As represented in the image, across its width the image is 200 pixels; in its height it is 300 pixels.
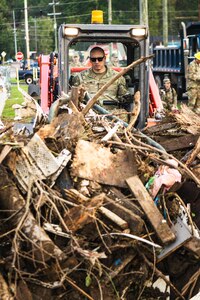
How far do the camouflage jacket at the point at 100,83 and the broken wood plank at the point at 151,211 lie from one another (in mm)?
4395

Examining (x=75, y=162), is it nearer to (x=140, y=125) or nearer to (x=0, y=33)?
(x=140, y=125)

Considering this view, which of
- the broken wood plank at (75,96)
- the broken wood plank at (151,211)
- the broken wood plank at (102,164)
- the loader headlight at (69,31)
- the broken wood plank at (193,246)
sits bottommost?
the broken wood plank at (193,246)

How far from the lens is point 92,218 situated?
4965 mm

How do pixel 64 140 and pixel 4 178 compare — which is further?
pixel 64 140

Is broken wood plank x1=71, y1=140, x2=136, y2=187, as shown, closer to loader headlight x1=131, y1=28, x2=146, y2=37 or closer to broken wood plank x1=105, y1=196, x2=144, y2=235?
broken wood plank x1=105, y1=196, x2=144, y2=235

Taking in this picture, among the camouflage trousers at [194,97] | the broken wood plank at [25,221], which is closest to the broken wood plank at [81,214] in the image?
the broken wood plank at [25,221]

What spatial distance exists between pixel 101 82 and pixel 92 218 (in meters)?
5.16

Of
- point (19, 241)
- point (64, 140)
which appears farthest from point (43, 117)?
point (19, 241)

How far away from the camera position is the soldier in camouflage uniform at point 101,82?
971 cm

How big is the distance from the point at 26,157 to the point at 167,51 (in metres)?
27.8

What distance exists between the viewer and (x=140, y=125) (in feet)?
30.9

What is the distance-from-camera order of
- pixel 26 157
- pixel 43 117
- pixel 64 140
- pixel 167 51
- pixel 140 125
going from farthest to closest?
1. pixel 167 51
2. pixel 140 125
3. pixel 43 117
4. pixel 64 140
5. pixel 26 157

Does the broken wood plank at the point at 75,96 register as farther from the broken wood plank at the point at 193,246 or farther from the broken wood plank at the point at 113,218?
the broken wood plank at the point at 193,246

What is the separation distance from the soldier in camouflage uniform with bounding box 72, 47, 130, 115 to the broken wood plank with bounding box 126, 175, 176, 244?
14.2 feet
